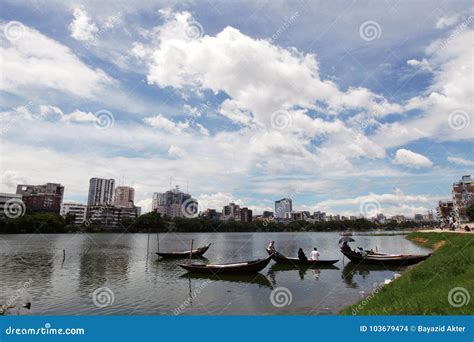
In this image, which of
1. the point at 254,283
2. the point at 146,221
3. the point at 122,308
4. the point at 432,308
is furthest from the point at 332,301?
the point at 146,221

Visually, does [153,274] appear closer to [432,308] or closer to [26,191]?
[432,308]

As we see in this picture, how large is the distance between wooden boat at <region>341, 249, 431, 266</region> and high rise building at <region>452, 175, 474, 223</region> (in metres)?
98.2

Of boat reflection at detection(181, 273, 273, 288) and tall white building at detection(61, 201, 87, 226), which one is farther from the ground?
tall white building at detection(61, 201, 87, 226)

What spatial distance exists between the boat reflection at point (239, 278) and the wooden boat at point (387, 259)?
471 inches

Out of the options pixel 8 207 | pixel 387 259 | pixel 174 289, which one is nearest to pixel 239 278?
pixel 174 289

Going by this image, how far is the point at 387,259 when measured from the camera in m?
34.1

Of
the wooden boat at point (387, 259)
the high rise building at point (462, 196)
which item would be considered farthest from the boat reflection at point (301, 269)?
the high rise building at point (462, 196)

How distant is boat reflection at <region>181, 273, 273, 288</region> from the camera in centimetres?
2708

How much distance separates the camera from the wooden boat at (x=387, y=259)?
109ft

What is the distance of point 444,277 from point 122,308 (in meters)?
17.1

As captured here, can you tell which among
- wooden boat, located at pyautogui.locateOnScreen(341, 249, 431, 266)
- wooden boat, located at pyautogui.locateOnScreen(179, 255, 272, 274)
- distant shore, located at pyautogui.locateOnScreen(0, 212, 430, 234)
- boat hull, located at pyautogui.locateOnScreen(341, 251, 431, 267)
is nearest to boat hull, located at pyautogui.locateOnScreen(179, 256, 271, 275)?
wooden boat, located at pyautogui.locateOnScreen(179, 255, 272, 274)

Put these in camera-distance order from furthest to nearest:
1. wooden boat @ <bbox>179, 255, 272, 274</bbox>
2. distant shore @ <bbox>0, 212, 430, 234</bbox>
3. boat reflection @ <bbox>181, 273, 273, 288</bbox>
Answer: distant shore @ <bbox>0, 212, 430, 234</bbox>
wooden boat @ <bbox>179, 255, 272, 274</bbox>
boat reflection @ <bbox>181, 273, 273, 288</bbox>

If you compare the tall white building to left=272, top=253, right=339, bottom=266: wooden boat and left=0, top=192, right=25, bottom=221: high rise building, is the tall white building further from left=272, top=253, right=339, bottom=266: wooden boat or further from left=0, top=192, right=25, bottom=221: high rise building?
left=272, top=253, right=339, bottom=266: wooden boat

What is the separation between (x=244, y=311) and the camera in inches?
731
